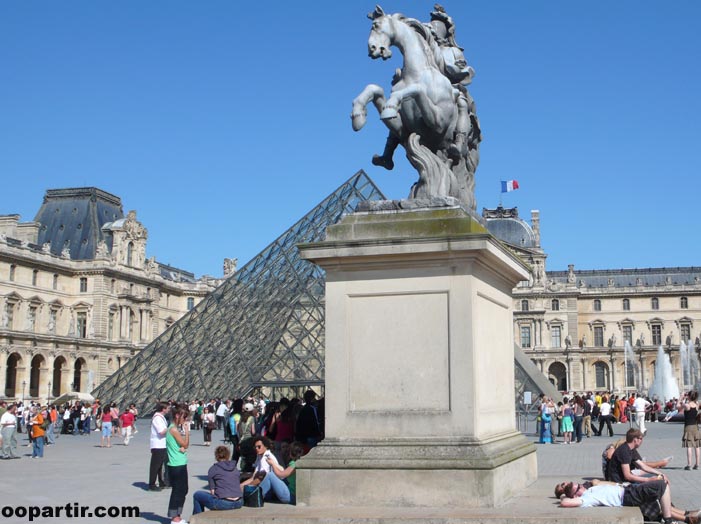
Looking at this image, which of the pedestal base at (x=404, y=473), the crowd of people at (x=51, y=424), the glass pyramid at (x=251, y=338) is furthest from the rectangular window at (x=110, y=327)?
the pedestal base at (x=404, y=473)

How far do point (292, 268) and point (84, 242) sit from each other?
3220 cm

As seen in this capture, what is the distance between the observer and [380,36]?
18.5 ft

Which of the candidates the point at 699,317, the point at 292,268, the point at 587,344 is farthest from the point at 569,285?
the point at 292,268

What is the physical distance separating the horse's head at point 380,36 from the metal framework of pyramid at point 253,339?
26.0 metres

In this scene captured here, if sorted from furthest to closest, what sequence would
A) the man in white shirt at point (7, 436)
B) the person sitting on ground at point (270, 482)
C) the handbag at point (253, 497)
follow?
the man in white shirt at point (7, 436)
the person sitting on ground at point (270, 482)
the handbag at point (253, 497)

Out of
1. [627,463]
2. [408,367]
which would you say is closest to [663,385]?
[627,463]

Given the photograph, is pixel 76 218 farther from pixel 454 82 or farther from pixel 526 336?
pixel 454 82

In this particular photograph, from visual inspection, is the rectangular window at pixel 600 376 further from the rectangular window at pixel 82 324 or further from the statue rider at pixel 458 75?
the statue rider at pixel 458 75

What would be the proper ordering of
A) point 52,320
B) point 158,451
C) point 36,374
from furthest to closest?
1. point 52,320
2. point 36,374
3. point 158,451

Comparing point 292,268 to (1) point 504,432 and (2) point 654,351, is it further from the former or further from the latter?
(2) point 654,351

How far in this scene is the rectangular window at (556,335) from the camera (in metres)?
76.4

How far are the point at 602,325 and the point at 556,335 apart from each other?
14.7ft

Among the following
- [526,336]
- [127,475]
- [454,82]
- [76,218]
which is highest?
[76,218]

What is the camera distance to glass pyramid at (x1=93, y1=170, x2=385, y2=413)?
32.6 meters
